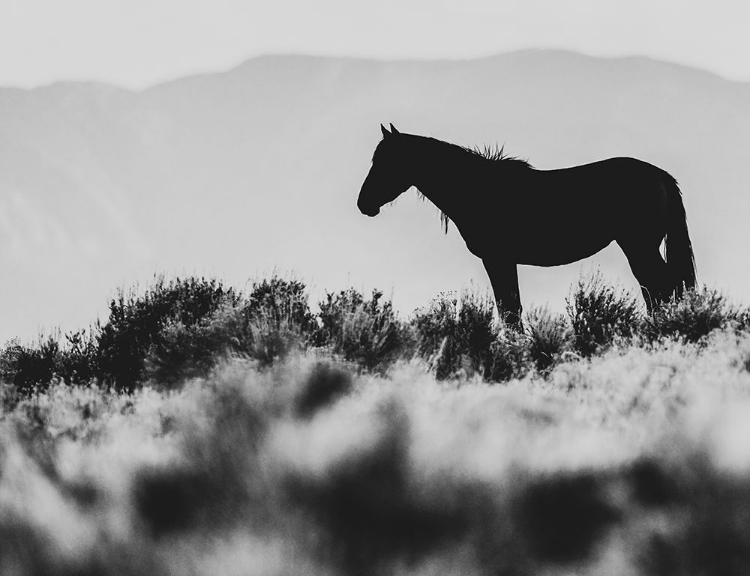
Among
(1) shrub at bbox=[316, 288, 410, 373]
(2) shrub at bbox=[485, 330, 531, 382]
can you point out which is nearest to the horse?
(2) shrub at bbox=[485, 330, 531, 382]

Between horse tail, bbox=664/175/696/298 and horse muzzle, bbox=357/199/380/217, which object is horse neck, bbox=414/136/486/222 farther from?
horse tail, bbox=664/175/696/298

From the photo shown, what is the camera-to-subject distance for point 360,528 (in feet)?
11.7

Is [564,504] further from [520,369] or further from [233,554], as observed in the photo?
[520,369]

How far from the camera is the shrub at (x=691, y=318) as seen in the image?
7.64 meters

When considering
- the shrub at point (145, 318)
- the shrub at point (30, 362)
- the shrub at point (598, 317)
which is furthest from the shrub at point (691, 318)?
the shrub at point (30, 362)

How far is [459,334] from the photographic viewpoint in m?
7.95

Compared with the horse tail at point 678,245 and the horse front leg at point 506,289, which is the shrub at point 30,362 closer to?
the horse front leg at point 506,289

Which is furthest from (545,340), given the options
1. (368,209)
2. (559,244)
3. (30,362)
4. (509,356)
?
(30,362)

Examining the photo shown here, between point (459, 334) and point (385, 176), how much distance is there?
76.3 inches

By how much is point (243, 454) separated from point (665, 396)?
269cm

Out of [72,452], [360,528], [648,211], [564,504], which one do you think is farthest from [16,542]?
[648,211]

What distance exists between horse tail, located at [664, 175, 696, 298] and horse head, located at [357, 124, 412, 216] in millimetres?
2929

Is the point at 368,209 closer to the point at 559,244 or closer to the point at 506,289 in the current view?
the point at 506,289

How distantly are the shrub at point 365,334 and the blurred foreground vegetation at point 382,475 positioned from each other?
0.59 meters
